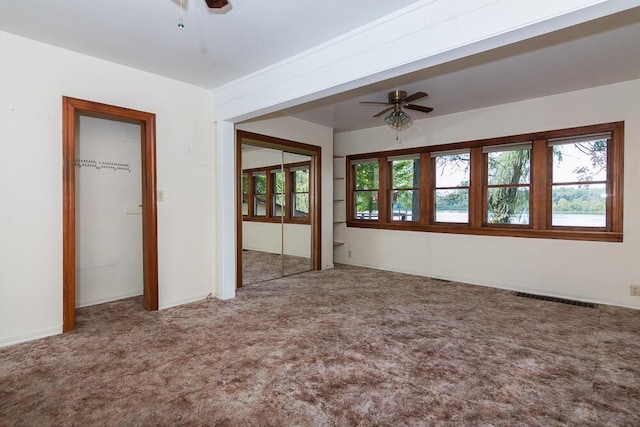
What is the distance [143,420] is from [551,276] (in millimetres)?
4804

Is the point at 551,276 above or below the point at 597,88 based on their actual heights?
below

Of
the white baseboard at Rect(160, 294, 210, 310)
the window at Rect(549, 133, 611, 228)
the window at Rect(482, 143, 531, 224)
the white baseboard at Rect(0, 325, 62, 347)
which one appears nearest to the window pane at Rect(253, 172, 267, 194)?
the white baseboard at Rect(160, 294, 210, 310)

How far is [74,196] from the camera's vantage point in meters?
3.27

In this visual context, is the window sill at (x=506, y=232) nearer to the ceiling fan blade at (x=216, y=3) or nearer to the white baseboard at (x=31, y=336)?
the ceiling fan blade at (x=216, y=3)

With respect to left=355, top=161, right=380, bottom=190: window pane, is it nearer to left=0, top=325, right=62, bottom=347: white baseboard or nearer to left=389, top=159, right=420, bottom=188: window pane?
left=389, top=159, right=420, bottom=188: window pane

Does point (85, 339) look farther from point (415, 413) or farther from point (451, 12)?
point (451, 12)

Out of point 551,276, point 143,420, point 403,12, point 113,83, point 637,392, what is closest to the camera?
point 143,420

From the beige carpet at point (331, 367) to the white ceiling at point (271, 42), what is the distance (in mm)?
2616

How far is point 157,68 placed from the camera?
3.63 m

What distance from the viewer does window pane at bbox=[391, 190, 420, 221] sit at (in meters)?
5.88

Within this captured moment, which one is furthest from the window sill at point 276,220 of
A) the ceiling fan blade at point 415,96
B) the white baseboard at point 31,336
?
the ceiling fan blade at point 415,96

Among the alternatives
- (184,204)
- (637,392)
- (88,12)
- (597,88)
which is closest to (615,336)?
(637,392)

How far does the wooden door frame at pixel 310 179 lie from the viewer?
15.6ft

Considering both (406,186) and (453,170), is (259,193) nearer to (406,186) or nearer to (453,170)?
(406,186)
